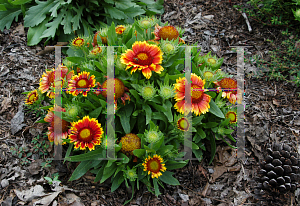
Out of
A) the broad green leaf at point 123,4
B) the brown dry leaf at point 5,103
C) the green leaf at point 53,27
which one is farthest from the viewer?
the broad green leaf at point 123,4

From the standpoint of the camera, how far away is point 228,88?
200 cm

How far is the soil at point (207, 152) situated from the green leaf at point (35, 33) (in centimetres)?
9

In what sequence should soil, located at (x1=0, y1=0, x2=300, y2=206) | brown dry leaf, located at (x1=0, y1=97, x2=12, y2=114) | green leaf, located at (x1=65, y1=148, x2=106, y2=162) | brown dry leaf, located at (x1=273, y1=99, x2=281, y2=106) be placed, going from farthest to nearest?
brown dry leaf, located at (x1=273, y1=99, x2=281, y2=106) < brown dry leaf, located at (x1=0, y1=97, x2=12, y2=114) < soil, located at (x1=0, y1=0, x2=300, y2=206) < green leaf, located at (x1=65, y1=148, x2=106, y2=162)

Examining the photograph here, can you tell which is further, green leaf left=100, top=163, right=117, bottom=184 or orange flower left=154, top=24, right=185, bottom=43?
orange flower left=154, top=24, right=185, bottom=43

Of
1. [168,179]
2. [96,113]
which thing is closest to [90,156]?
[96,113]

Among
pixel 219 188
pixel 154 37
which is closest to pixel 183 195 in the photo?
pixel 219 188

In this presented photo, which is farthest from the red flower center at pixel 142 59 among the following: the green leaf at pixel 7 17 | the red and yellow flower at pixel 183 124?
the green leaf at pixel 7 17

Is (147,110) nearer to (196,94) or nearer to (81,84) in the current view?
(196,94)

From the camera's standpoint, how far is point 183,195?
2.11 meters

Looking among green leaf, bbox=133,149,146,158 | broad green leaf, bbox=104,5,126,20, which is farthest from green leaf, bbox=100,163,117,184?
broad green leaf, bbox=104,5,126,20

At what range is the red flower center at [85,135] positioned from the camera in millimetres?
1702

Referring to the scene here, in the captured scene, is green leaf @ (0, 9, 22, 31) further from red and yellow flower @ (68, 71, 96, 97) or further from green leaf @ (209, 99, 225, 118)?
green leaf @ (209, 99, 225, 118)

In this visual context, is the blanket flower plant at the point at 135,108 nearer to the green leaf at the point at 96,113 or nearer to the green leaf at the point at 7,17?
the green leaf at the point at 96,113

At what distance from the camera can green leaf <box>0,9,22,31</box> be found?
315cm
